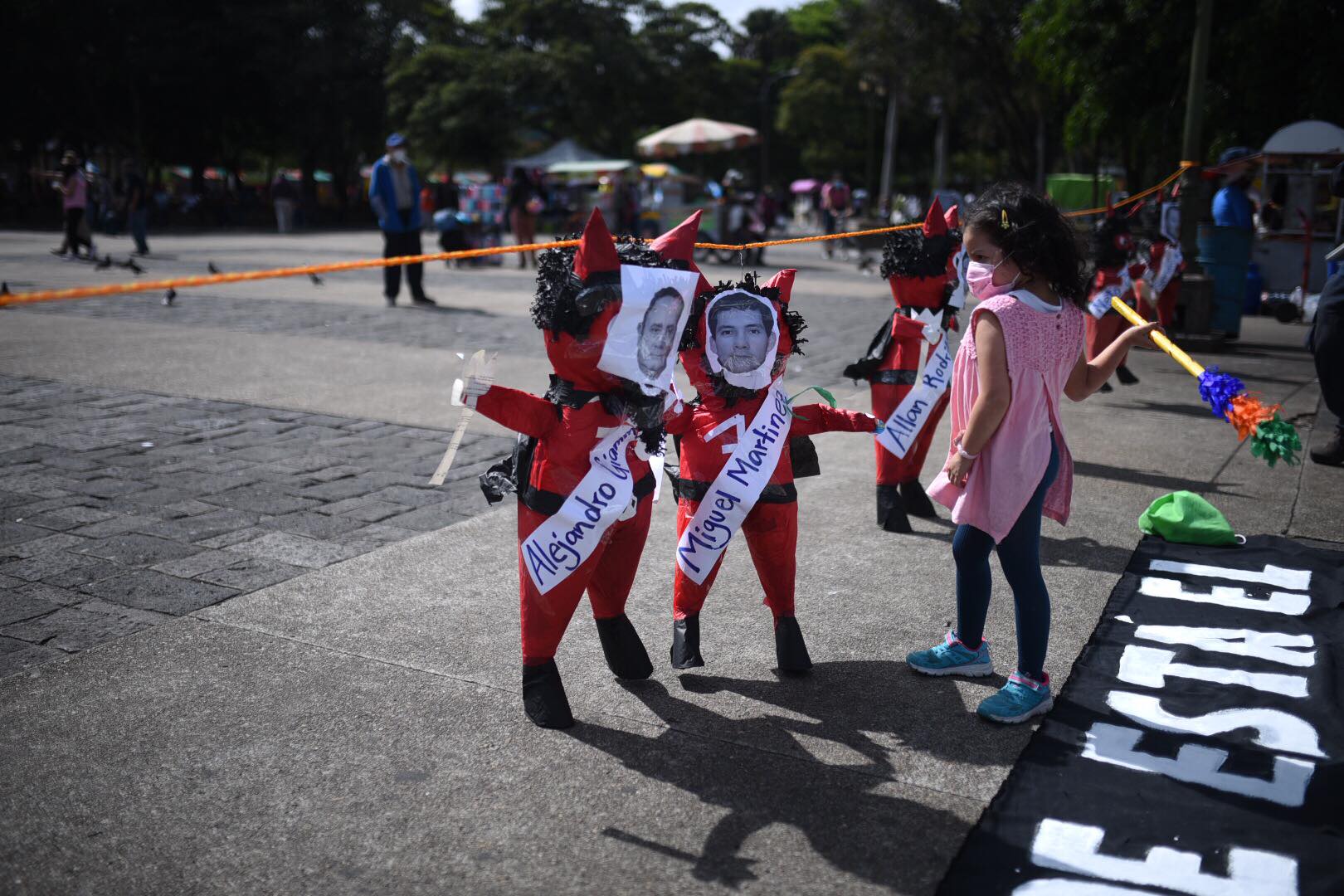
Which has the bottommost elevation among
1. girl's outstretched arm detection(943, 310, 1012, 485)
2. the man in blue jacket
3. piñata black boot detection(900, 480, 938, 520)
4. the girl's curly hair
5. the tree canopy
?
piñata black boot detection(900, 480, 938, 520)

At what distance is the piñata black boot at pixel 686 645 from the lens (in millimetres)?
3752

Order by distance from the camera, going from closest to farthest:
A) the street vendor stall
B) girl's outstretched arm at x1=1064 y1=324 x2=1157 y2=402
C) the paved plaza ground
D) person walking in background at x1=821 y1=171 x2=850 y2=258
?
the paved plaza ground, girl's outstretched arm at x1=1064 y1=324 x2=1157 y2=402, the street vendor stall, person walking in background at x1=821 y1=171 x2=850 y2=258

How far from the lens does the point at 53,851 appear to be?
107 inches

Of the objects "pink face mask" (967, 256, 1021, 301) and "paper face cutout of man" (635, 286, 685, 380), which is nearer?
"paper face cutout of man" (635, 286, 685, 380)

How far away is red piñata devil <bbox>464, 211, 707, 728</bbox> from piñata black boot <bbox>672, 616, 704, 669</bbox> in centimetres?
48

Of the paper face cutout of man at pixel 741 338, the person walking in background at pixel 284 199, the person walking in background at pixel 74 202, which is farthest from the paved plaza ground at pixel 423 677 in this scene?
the person walking in background at pixel 284 199

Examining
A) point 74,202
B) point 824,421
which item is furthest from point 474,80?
point 824,421

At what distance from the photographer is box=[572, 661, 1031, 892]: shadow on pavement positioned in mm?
2781

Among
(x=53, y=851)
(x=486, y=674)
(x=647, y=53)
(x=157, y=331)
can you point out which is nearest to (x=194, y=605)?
(x=486, y=674)

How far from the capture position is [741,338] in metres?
3.71

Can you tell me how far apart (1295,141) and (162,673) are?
1406cm

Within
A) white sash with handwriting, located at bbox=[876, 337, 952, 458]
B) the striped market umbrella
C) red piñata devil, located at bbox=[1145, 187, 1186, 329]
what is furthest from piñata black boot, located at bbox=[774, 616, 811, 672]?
the striped market umbrella

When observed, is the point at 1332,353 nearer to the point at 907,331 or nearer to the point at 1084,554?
the point at 1084,554

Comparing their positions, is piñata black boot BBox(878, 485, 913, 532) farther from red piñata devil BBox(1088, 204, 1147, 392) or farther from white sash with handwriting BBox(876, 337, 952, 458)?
red piñata devil BBox(1088, 204, 1147, 392)
